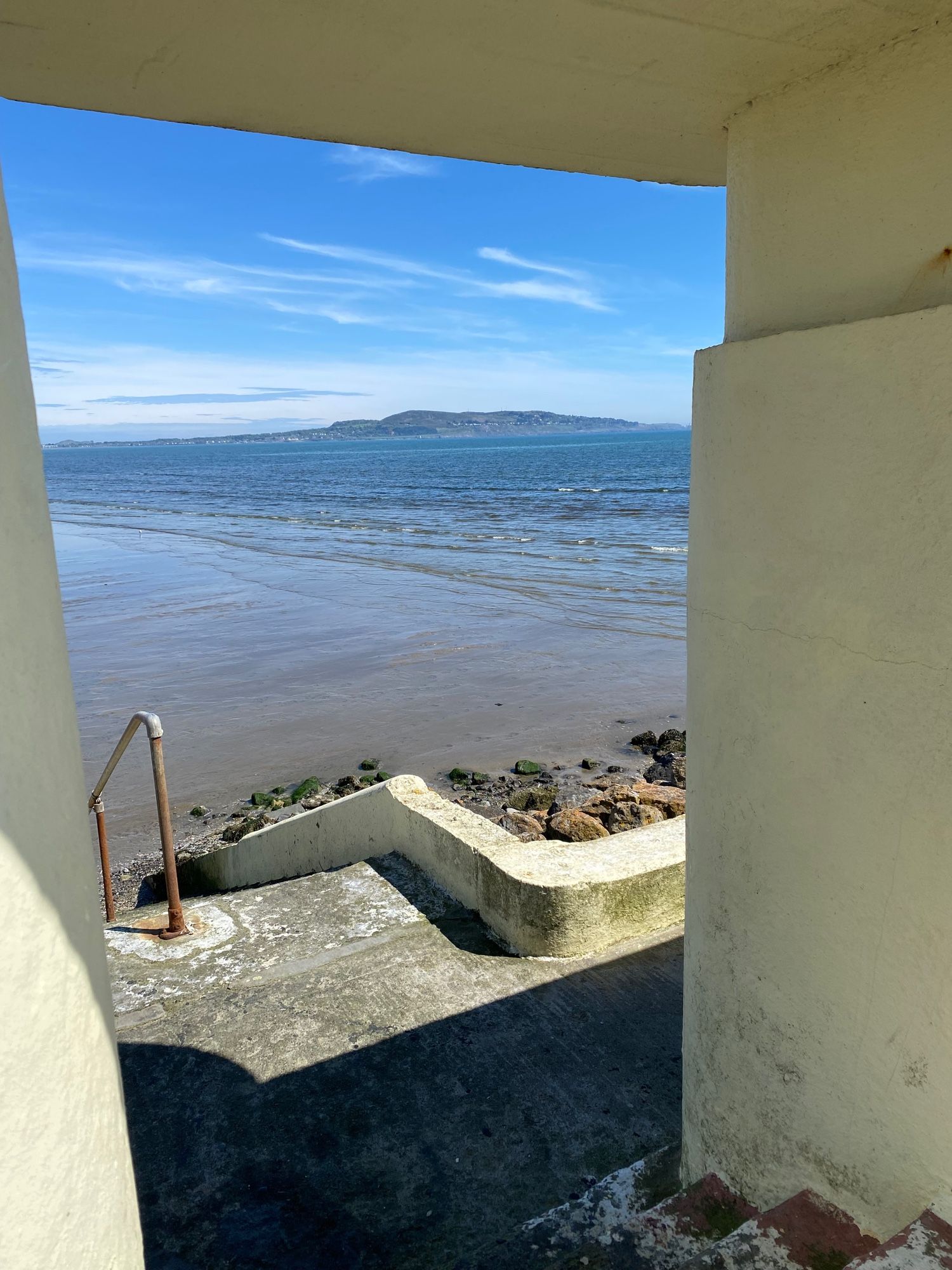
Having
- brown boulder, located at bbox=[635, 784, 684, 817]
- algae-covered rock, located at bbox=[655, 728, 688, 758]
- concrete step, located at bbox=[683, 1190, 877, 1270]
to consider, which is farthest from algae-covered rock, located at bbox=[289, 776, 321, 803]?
concrete step, located at bbox=[683, 1190, 877, 1270]

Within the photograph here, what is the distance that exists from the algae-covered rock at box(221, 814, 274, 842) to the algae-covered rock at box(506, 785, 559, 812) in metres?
2.31

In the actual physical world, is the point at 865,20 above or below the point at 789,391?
above

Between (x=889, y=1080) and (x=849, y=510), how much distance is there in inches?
45.3

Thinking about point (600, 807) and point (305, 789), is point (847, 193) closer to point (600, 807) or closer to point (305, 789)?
point (600, 807)

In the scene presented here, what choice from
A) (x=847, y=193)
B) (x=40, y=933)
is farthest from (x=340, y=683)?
(x=40, y=933)

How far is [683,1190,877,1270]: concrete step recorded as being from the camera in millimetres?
1892

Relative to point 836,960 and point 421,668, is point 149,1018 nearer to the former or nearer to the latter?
point 836,960

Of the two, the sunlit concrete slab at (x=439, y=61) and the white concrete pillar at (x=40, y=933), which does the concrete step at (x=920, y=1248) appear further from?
the sunlit concrete slab at (x=439, y=61)

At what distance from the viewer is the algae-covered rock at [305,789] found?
9367mm

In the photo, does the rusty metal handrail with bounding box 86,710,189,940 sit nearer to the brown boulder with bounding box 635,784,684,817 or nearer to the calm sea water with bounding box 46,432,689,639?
the brown boulder with bounding box 635,784,684,817

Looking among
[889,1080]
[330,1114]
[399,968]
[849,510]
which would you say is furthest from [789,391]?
[399,968]

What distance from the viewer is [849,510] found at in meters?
1.80

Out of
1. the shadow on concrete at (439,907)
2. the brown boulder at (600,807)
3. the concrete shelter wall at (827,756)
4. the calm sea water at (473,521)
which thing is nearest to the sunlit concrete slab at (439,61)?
the concrete shelter wall at (827,756)

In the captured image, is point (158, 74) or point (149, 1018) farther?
point (149, 1018)
